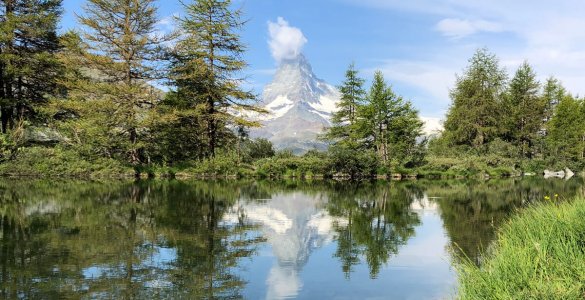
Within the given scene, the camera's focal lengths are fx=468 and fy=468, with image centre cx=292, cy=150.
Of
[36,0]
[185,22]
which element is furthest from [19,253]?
[36,0]

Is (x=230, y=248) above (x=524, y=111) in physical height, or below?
below

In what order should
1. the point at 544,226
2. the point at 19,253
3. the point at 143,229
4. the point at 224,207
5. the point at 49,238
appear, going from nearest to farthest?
the point at 544,226 → the point at 19,253 → the point at 49,238 → the point at 143,229 → the point at 224,207

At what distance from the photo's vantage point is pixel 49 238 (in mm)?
9109

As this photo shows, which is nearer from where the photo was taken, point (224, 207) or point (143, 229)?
point (143, 229)

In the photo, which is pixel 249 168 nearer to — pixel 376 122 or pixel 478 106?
pixel 376 122

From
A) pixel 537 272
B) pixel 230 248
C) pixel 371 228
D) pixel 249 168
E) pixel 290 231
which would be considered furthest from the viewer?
pixel 249 168

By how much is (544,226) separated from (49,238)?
862 cm

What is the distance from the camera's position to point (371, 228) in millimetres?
11320

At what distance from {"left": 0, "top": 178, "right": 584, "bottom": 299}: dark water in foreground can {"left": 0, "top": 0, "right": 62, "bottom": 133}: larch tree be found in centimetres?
1864

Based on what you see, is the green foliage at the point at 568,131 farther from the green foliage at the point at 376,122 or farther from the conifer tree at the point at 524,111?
the green foliage at the point at 376,122

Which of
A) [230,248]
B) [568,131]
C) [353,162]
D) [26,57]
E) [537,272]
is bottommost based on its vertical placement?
[230,248]

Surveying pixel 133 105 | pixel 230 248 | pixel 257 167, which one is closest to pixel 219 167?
pixel 257 167

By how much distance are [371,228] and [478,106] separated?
42.2 metres

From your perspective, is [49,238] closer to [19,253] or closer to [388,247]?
[19,253]
